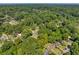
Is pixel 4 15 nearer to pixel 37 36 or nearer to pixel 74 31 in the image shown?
pixel 37 36

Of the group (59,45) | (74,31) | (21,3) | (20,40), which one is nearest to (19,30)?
(20,40)

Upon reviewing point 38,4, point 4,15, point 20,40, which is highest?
point 38,4

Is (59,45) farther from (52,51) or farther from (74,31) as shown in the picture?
(74,31)
